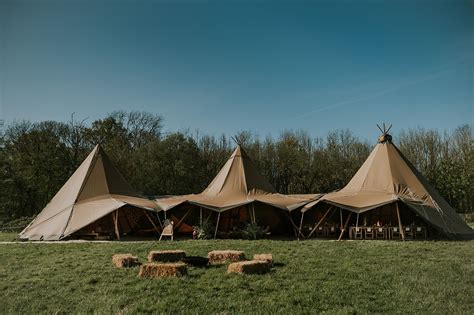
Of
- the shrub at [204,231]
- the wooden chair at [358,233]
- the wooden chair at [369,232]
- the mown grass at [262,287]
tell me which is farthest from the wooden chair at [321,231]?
the mown grass at [262,287]

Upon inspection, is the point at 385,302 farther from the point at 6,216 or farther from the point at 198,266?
the point at 6,216

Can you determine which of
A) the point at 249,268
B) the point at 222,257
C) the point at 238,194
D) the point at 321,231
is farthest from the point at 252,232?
the point at 249,268

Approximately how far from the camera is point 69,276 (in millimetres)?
7285

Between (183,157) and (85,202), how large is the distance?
1176 centimetres

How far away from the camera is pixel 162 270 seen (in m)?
A: 6.82

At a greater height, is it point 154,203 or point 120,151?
point 120,151

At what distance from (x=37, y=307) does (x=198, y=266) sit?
3119mm

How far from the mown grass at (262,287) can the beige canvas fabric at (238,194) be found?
5816 millimetres

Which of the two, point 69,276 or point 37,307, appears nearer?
point 37,307

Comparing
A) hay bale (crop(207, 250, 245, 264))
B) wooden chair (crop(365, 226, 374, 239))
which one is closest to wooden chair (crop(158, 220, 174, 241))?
hay bale (crop(207, 250, 245, 264))

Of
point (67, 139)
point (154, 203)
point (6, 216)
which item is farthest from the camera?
point (67, 139)

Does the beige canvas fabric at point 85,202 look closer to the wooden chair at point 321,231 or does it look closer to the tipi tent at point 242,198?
the tipi tent at point 242,198

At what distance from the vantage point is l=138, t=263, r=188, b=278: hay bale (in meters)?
6.79

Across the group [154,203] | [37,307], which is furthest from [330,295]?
[154,203]
